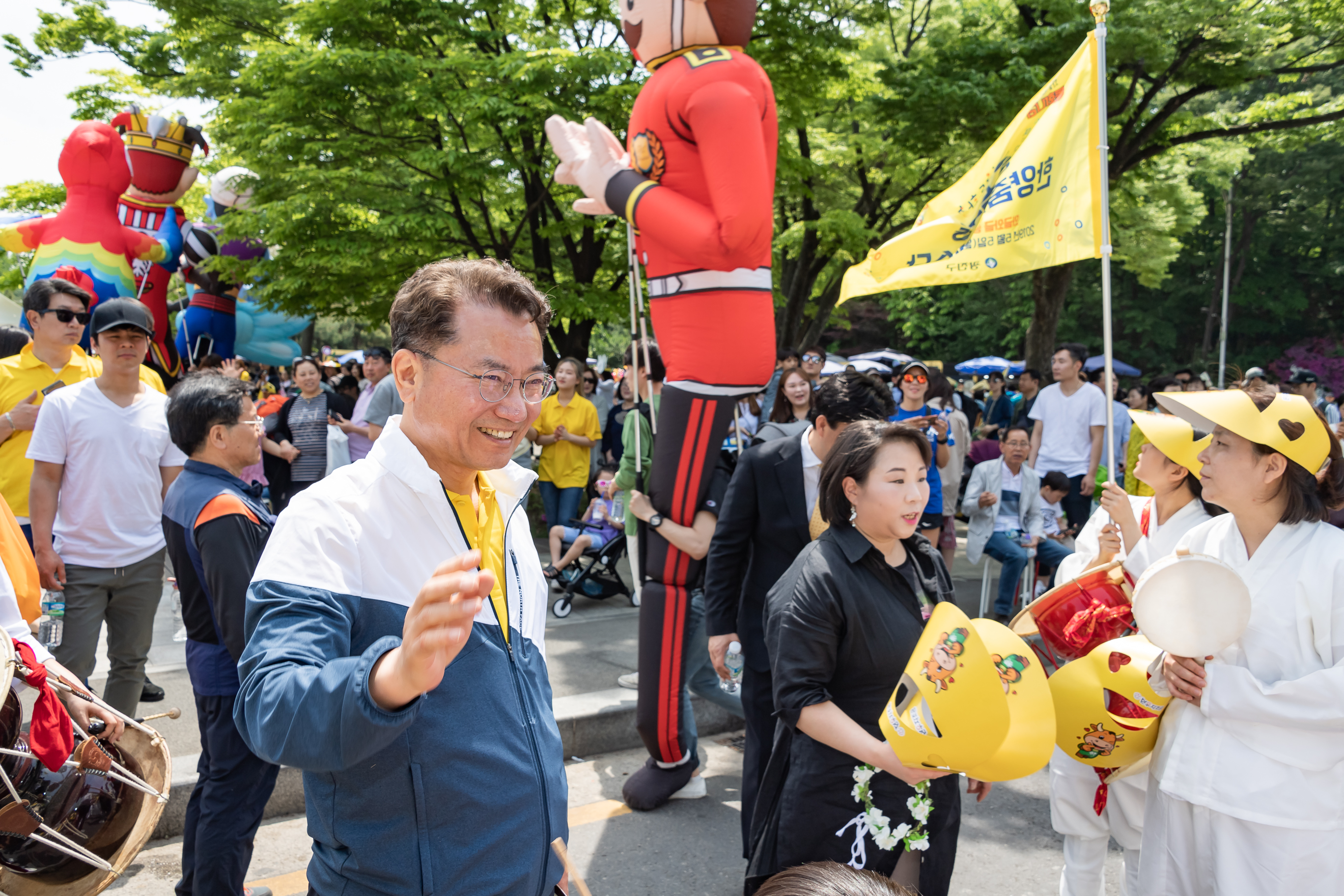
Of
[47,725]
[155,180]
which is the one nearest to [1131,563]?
[47,725]

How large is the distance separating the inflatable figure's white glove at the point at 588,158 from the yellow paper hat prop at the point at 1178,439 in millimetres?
2450

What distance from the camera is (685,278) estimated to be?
407 centimetres

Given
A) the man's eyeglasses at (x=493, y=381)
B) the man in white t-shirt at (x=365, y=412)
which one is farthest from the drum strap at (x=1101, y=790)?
the man in white t-shirt at (x=365, y=412)

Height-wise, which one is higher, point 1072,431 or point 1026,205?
point 1026,205

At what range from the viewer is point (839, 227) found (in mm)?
13195

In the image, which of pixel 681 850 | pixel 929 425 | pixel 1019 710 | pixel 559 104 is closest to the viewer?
pixel 1019 710

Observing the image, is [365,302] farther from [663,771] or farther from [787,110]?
[663,771]

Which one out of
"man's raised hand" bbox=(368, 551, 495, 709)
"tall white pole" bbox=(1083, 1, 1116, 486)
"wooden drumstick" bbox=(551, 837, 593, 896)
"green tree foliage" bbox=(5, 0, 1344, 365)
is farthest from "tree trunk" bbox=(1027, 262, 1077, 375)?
"man's raised hand" bbox=(368, 551, 495, 709)

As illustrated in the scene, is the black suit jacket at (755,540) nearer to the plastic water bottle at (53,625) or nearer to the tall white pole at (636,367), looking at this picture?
the tall white pole at (636,367)

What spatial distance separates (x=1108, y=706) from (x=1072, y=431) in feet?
19.1

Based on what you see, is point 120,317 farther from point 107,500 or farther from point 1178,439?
point 1178,439

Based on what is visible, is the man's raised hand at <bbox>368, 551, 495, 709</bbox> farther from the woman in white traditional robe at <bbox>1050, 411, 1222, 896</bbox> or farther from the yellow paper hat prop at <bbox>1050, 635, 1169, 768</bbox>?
the woman in white traditional robe at <bbox>1050, 411, 1222, 896</bbox>

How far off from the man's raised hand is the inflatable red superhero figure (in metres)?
2.91

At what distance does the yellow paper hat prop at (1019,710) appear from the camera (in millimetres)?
2066
